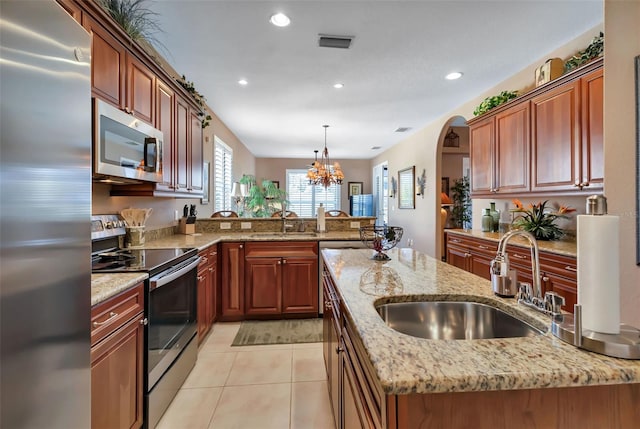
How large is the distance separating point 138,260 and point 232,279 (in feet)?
4.96

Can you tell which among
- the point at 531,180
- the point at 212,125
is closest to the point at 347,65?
the point at 531,180

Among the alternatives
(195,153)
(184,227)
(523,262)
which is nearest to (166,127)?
(195,153)

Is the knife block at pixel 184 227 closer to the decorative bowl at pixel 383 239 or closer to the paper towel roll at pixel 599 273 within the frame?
the decorative bowl at pixel 383 239

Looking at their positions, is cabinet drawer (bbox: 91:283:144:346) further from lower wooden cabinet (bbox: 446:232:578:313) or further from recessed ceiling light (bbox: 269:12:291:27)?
lower wooden cabinet (bbox: 446:232:578:313)

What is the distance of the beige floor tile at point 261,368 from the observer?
7.53 ft

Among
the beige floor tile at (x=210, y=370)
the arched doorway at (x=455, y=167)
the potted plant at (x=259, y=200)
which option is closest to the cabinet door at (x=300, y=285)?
the beige floor tile at (x=210, y=370)

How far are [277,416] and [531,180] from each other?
9.82 ft

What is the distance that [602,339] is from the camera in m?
0.74

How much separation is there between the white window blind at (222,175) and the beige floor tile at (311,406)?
3555 millimetres

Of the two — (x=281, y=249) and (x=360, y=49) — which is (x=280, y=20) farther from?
(x=281, y=249)

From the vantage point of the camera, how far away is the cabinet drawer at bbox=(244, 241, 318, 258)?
3391 millimetres

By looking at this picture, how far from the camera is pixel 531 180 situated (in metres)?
2.93

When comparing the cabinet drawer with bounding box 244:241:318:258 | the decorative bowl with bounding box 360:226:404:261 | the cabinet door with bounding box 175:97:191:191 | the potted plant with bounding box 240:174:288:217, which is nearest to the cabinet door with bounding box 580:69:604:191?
the decorative bowl with bounding box 360:226:404:261

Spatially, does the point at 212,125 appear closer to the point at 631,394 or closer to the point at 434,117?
the point at 434,117
